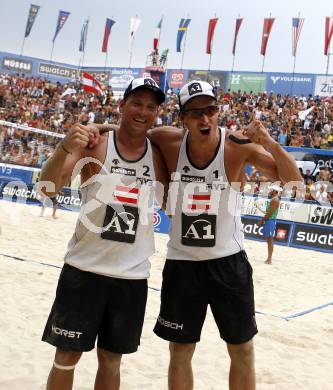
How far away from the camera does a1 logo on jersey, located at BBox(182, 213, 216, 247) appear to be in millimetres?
2727

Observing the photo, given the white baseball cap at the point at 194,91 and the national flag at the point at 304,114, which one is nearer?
the white baseball cap at the point at 194,91

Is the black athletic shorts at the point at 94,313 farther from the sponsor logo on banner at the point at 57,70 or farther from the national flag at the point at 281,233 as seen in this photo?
the sponsor logo on banner at the point at 57,70

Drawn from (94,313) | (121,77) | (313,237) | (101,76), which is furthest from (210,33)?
(94,313)

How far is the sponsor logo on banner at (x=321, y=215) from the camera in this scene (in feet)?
42.9

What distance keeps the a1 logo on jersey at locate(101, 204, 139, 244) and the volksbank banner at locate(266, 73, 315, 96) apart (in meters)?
29.7

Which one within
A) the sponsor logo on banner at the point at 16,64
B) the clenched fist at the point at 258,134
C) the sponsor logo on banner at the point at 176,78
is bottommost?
the clenched fist at the point at 258,134

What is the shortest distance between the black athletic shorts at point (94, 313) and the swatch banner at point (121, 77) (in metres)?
38.6

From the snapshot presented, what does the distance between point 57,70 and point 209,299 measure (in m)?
47.2

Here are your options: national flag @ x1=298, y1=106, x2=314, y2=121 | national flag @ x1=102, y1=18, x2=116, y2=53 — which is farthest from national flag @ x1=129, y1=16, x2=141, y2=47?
national flag @ x1=298, y1=106, x2=314, y2=121

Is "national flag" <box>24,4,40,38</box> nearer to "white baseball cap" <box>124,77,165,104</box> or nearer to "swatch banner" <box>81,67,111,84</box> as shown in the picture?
"swatch banner" <box>81,67,111,84</box>

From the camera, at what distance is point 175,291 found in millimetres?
2766

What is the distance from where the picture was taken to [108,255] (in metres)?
2.49

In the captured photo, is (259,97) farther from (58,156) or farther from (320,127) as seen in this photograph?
(58,156)

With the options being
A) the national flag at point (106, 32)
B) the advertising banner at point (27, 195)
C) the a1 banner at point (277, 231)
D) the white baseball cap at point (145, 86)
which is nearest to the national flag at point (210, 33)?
the national flag at point (106, 32)
